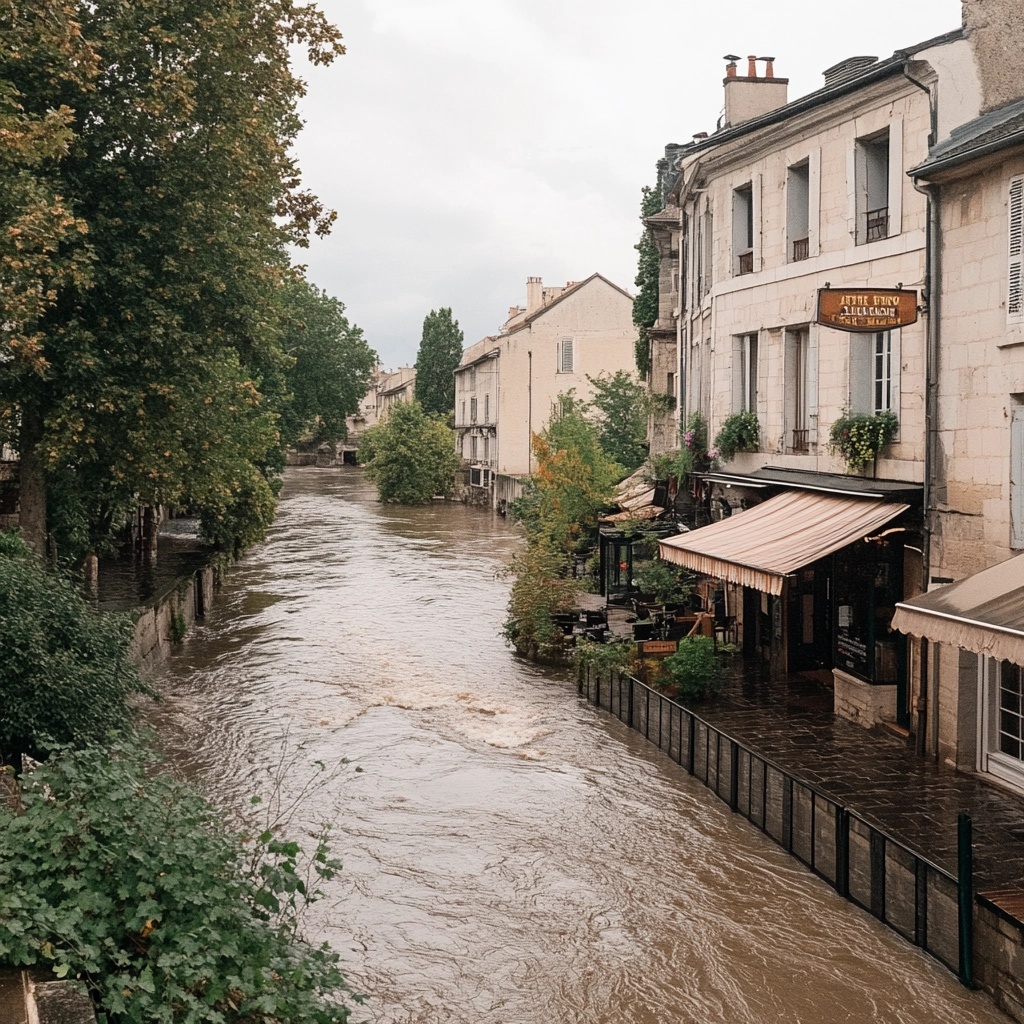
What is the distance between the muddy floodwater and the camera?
30.0ft

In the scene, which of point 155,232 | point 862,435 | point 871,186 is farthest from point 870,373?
point 155,232

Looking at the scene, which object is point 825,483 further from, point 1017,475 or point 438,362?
point 438,362

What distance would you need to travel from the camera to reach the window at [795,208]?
739 inches

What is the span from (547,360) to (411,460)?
12.2 metres

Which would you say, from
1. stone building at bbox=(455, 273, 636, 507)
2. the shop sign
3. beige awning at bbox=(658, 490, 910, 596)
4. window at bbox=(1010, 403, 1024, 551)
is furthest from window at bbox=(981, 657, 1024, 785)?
stone building at bbox=(455, 273, 636, 507)

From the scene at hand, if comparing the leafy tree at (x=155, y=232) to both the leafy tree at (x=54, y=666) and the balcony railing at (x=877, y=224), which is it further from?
the balcony railing at (x=877, y=224)

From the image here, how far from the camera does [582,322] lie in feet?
197

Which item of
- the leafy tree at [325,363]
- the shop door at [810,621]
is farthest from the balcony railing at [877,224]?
the leafy tree at [325,363]

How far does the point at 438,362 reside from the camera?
306 feet

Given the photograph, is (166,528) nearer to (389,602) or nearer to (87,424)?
(389,602)

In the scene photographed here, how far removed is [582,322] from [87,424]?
43.3m

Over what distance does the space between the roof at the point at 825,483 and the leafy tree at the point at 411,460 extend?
47913mm

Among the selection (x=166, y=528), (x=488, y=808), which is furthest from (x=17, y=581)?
(x=166, y=528)

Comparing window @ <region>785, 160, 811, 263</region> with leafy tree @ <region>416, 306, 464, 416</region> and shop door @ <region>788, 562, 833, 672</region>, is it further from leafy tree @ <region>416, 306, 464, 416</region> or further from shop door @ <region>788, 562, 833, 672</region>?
leafy tree @ <region>416, 306, 464, 416</region>
